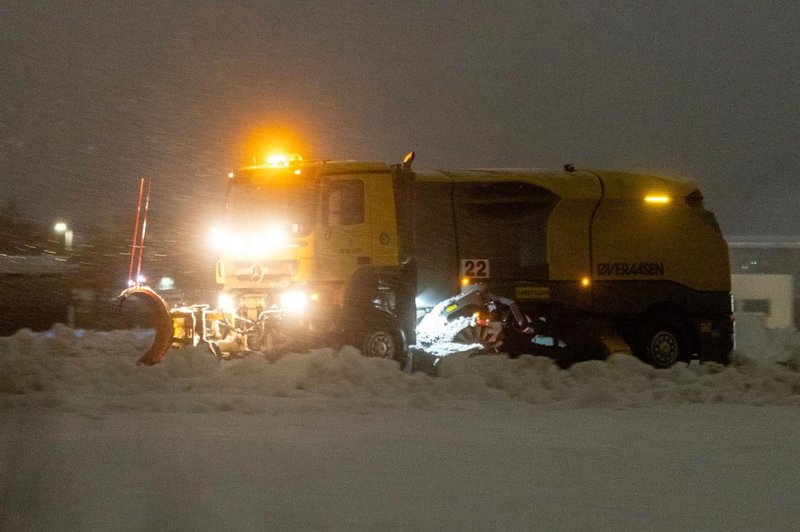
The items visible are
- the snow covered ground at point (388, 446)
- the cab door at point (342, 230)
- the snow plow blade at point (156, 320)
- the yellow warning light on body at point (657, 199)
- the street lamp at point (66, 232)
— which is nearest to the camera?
the snow covered ground at point (388, 446)

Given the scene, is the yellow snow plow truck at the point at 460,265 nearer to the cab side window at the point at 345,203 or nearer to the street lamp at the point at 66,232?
the cab side window at the point at 345,203

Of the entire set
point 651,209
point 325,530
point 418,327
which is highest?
point 651,209

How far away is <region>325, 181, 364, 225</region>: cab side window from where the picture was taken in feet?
43.0

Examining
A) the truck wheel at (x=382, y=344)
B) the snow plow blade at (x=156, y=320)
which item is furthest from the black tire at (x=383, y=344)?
the snow plow blade at (x=156, y=320)

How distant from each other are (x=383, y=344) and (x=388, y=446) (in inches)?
244

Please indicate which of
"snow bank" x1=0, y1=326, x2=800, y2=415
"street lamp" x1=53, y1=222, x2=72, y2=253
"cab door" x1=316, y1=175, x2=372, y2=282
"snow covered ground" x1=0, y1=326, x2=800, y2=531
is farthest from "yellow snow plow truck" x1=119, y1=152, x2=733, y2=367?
"street lamp" x1=53, y1=222, x2=72, y2=253

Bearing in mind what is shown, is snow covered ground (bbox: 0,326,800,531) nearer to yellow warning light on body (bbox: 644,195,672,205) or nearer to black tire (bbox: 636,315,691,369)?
black tire (bbox: 636,315,691,369)

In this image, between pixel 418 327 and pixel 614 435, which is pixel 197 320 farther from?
pixel 614 435

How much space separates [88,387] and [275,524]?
5795mm

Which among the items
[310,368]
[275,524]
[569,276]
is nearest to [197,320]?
[310,368]

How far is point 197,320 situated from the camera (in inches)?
527

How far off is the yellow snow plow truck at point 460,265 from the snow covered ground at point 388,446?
1.70 meters

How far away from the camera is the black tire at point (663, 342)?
14.0 meters

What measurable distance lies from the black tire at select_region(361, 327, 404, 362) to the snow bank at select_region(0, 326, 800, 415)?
1266 mm
